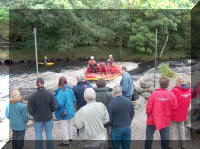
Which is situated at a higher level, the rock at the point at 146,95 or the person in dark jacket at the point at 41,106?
the person in dark jacket at the point at 41,106

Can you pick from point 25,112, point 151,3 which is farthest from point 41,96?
point 151,3

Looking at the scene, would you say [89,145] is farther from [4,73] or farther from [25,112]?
[4,73]

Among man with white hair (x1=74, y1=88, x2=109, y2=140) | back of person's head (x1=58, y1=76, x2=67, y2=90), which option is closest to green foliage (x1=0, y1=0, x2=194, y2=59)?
back of person's head (x1=58, y1=76, x2=67, y2=90)

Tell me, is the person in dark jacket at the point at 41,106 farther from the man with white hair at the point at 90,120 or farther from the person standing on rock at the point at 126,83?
the person standing on rock at the point at 126,83

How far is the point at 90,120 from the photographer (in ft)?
10.7

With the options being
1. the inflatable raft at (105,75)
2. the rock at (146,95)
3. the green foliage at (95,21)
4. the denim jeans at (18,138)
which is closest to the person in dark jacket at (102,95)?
the denim jeans at (18,138)

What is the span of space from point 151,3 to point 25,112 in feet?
76.3

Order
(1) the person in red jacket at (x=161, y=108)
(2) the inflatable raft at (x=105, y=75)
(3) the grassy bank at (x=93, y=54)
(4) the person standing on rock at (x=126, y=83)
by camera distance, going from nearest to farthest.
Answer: (1) the person in red jacket at (x=161, y=108) → (4) the person standing on rock at (x=126, y=83) → (2) the inflatable raft at (x=105, y=75) → (3) the grassy bank at (x=93, y=54)

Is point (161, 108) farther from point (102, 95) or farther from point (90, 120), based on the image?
point (90, 120)

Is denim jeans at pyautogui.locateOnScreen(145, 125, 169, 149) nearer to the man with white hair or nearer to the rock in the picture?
the man with white hair

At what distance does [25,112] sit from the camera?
400 cm

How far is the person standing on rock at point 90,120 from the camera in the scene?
3.24 meters

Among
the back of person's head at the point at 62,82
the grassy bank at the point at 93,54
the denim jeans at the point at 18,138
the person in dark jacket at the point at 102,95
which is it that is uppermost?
the grassy bank at the point at 93,54

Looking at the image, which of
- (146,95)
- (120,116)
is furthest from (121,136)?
(146,95)
